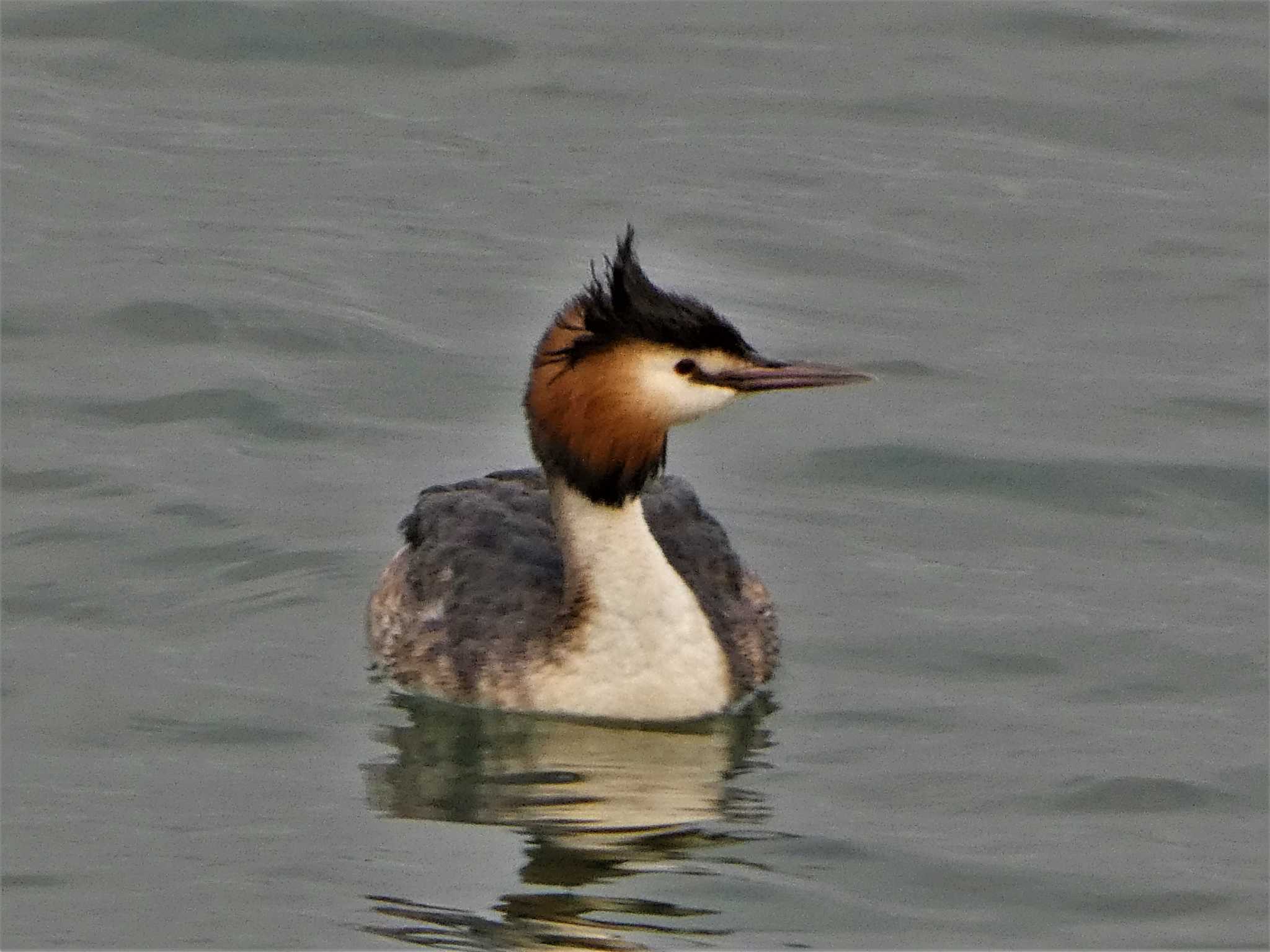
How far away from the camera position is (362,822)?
914cm

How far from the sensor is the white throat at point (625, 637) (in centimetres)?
998

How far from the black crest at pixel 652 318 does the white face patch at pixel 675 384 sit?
39 mm

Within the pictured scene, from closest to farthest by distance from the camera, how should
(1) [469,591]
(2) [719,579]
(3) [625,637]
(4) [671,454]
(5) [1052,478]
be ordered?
A: 1. (3) [625,637]
2. (1) [469,591]
3. (2) [719,579]
4. (5) [1052,478]
5. (4) [671,454]

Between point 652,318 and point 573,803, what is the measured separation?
1.65 metres

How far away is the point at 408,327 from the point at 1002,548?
3.66 meters

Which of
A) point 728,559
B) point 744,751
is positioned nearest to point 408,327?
point 728,559

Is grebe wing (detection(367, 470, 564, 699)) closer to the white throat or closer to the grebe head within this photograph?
the white throat

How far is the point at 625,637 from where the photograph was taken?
10008 millimetres

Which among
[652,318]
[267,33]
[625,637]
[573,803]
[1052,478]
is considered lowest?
[573,803]

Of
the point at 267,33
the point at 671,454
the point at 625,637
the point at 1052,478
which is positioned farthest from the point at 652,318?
the point at 267,33

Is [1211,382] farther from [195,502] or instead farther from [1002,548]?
[195,502]

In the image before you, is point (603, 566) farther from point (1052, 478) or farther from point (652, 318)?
point (1052, 478)


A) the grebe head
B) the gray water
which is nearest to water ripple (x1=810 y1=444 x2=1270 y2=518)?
the gray water

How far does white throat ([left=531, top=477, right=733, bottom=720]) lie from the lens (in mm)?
9977
